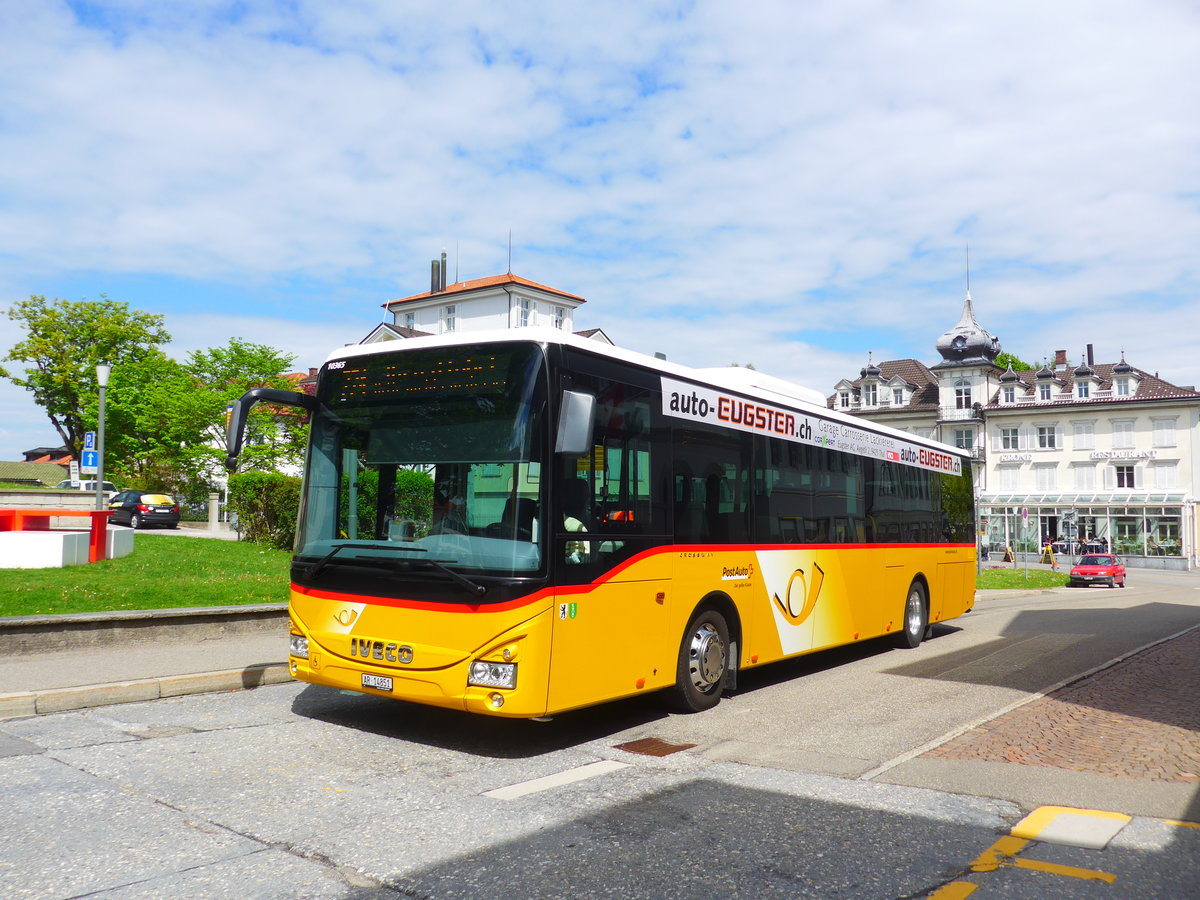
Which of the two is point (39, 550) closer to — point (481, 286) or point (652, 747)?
point (652, 747)

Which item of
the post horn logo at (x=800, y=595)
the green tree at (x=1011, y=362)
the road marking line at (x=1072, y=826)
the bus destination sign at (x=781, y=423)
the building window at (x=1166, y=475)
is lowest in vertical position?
the road marking line at (x=1072, y=826)

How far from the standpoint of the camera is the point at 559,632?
7.02m

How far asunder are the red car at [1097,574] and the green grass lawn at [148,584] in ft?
107

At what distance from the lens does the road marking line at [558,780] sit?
6098mm

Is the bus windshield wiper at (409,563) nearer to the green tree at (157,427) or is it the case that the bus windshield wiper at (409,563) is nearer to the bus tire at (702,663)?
the bus tire at (702,663)

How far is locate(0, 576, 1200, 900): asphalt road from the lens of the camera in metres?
4.58

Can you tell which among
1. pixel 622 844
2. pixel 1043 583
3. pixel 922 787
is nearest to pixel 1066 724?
pixel 922 787

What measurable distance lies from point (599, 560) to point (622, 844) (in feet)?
8.62

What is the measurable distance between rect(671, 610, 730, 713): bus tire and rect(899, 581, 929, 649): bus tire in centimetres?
561

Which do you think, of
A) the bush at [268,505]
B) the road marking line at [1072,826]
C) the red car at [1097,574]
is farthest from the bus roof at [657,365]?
the red car at [1097,574]

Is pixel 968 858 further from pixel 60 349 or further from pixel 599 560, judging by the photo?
pixel 60 349

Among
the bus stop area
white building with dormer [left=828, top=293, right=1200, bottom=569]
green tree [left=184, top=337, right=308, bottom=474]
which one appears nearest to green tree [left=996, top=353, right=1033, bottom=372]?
white building with dormer [left=828, top=293, right=1200, bottom=569]

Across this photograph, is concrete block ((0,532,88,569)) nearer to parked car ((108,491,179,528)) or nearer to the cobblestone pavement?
the cobblestone pavement

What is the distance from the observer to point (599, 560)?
7445mm
